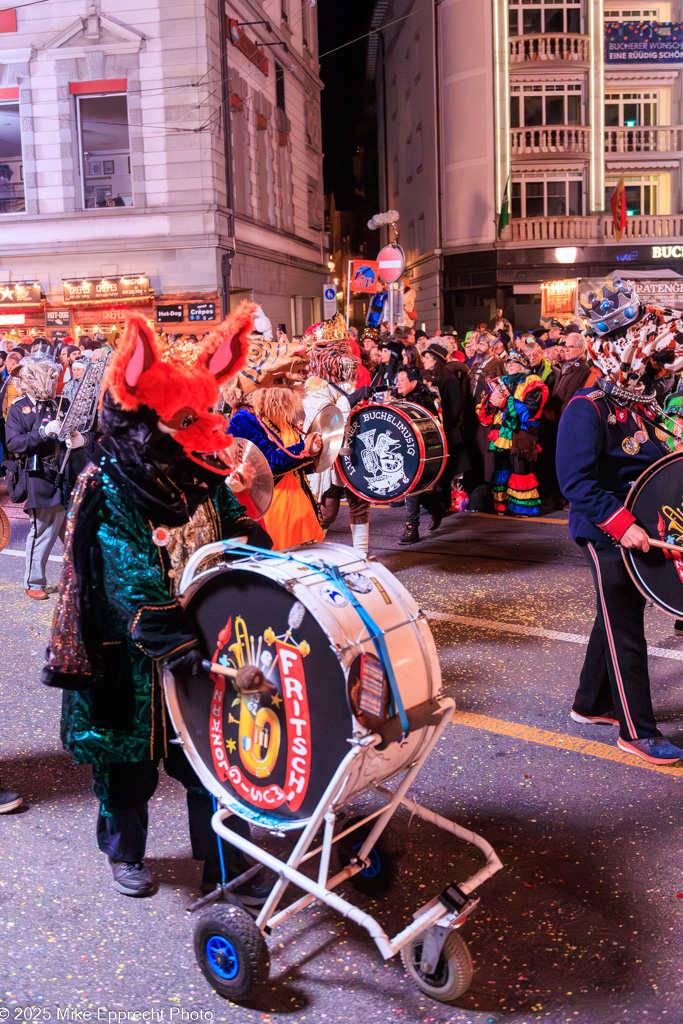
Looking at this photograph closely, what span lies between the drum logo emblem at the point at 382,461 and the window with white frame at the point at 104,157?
66.9 ft

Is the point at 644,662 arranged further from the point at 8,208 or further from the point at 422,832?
the point at 8,208

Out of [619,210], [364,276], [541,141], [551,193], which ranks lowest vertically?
[364,276]

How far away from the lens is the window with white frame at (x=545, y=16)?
105 ft

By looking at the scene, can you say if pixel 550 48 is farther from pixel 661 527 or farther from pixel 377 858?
pixel 377 858

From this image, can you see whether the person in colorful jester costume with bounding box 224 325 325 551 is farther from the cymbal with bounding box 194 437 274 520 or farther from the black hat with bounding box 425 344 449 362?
the black hat with bounding box 425 344 449 362

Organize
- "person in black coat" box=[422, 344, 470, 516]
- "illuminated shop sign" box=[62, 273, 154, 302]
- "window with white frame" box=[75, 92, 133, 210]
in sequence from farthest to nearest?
"window with white frame" box=[75, 92, 133, 210] → "illuminated shop sign" box=[62, 273, 154, 302] → "person in black coat" box=[422, 344, 470, 516]

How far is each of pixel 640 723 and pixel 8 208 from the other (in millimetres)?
25924

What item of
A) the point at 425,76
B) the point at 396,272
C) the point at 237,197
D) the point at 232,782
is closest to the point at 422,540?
the point at 232,782

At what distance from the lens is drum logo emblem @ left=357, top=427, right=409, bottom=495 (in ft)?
23.9

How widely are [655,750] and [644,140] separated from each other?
34.9 meters

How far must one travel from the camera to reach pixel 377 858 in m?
3.25

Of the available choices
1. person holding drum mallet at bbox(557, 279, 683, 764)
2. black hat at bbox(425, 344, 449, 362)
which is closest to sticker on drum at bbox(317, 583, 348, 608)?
person holding drum mallet at bbox(557, 279, 683, 764)

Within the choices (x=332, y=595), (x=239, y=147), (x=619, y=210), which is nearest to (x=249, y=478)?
(x=332, y=595)

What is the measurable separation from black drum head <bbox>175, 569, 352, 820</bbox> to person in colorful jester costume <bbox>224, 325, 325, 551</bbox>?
2492mm
